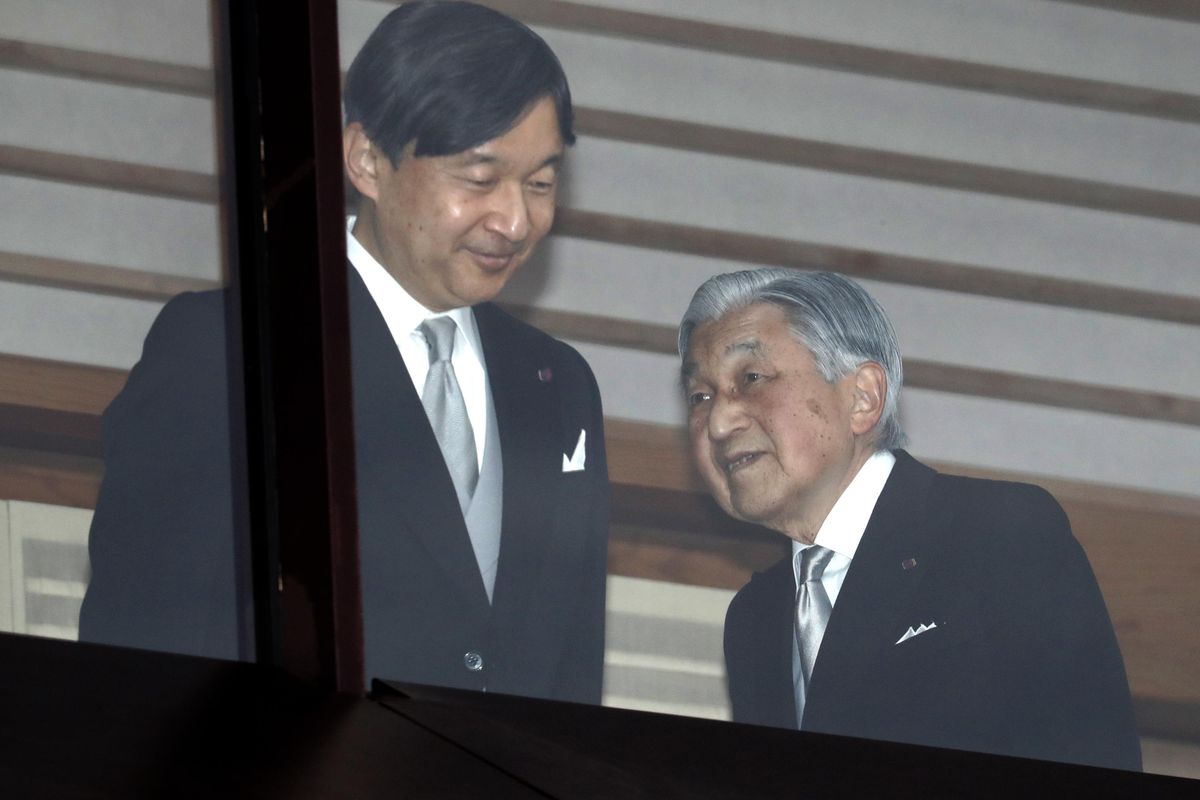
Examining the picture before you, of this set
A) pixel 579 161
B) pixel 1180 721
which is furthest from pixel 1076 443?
pixel 579 161

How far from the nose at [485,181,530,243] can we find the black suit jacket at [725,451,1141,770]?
0.48 metres

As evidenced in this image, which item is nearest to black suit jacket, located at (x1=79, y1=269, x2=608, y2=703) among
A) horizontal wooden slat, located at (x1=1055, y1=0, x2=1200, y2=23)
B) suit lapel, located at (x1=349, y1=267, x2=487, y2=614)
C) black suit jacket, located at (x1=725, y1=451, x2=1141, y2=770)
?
suit lapel, located at (x1=349, y1=267, x2=487, y2=614)

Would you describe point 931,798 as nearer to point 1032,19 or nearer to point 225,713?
point 225,713

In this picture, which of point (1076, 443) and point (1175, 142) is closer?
point (1076, 443)

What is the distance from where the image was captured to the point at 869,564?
1873 millimetres

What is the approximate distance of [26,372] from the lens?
1.29 metres

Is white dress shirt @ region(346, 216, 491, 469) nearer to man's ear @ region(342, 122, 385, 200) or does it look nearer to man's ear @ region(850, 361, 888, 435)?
man's ear @ region(342, 122, 385, 200)

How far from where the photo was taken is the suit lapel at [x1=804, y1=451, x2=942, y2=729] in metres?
1.78

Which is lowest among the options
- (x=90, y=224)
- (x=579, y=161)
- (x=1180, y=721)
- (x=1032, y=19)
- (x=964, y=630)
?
(x=1180, y=721)

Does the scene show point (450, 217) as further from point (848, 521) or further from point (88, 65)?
point (848, 521)

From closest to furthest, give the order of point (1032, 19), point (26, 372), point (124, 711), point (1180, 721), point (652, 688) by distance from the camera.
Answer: point (124, 711) < point (26, 372) < point (652, 688) < point (1180, 721) < point (1032, 19)

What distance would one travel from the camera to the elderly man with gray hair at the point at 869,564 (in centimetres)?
178

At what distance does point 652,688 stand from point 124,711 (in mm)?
898

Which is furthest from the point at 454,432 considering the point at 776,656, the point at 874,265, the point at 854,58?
the point at 854,58
